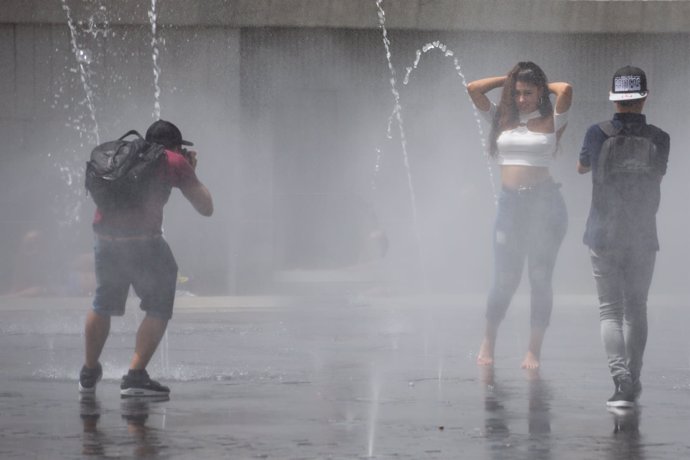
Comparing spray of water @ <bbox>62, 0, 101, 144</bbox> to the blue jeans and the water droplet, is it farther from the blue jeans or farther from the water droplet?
the blue jeans

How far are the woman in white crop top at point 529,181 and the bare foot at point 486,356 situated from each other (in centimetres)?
22

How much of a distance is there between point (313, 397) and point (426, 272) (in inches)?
375

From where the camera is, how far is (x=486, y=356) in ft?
32.6

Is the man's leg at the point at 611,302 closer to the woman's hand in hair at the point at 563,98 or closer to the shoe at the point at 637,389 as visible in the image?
the shoe at the point at 637,389

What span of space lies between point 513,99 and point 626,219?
150 centimetres

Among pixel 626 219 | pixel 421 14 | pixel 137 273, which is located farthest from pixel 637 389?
pixel 421 14

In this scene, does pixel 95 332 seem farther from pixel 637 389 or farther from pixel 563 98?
pixel 563 98

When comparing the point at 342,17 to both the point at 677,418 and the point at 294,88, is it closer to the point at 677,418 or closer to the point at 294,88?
the point at 294,88

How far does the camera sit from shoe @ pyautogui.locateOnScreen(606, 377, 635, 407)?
797cm

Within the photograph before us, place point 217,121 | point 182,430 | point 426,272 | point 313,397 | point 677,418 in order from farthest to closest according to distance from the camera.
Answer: point 426,272, point 217,121, point 313,397, point 677,418, point 182,430

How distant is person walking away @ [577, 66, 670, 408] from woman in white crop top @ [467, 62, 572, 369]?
1.15 m

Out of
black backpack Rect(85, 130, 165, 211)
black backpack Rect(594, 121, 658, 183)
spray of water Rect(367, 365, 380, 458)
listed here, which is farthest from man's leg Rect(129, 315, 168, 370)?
black backpack Rect(594, 121, 658, 183)

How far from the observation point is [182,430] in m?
7.18

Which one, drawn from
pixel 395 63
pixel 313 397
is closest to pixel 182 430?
pixel 313 397
